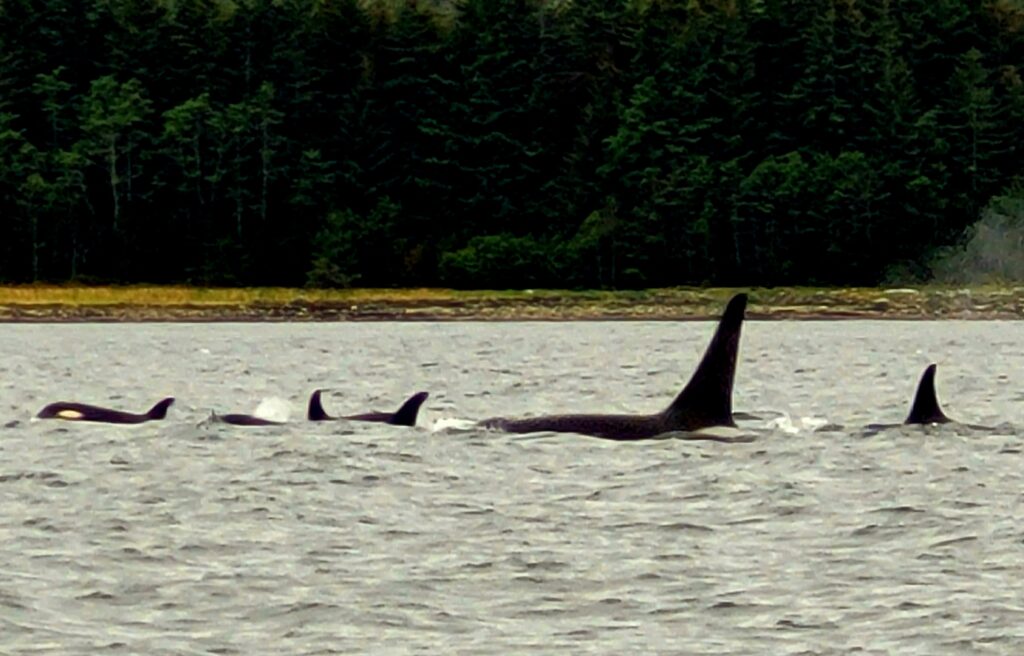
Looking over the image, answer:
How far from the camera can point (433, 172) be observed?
118 m

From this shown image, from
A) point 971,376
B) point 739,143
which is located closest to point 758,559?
point 971,376

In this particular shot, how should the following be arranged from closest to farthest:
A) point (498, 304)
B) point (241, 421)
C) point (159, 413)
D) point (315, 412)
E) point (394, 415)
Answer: point (394, 415) → point (315, 412) → point (241, 421) → point (159, 413) → point (498, 304)

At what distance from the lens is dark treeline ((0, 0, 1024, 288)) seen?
111125 millimetres

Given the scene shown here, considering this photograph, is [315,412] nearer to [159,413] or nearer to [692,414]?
[159,413]

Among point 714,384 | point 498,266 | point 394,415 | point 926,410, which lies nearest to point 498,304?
point 498,266

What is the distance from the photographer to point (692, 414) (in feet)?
99.1

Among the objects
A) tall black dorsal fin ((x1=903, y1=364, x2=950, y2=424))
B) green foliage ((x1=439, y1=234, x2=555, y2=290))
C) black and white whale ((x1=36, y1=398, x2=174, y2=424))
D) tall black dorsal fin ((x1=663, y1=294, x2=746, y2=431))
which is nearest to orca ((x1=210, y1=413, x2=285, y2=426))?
black and white whale ((x1=36, y1=398, x2=174, y2=424))

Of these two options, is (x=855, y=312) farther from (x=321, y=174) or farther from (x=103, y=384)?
(x=103, y=384)

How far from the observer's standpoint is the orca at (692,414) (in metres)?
28.6

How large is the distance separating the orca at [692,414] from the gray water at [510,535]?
0.48 m

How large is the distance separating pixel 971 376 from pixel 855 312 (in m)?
49.2

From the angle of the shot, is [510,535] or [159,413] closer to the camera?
[510,535]

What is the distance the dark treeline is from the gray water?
68830 mm

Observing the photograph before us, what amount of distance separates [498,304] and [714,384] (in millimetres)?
74908
